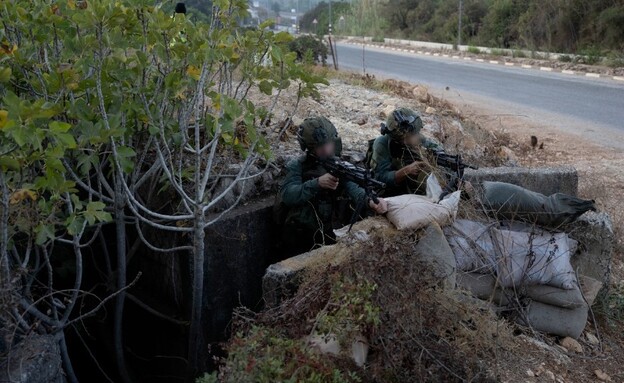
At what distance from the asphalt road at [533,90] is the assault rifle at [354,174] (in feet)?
19.5

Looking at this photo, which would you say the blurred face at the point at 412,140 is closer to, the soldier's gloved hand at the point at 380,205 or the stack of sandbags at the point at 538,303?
the soldier's gloved hand at the point at 380,205

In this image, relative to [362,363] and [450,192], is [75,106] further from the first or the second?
[450,192]

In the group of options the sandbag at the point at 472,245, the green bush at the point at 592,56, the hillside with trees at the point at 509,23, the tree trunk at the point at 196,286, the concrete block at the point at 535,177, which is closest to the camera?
the tree trunk at the point at 196,286

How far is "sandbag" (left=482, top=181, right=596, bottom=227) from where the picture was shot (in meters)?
3.65

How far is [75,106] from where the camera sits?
2.74 metres

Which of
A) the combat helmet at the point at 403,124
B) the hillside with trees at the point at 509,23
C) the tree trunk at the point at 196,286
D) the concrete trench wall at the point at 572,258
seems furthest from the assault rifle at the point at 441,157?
the hillside with trees at the point at 509,23

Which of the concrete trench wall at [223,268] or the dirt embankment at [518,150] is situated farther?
the concrete trench wall at [223,268]

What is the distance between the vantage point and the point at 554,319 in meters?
3.48

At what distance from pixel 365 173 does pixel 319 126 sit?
1.44 feet

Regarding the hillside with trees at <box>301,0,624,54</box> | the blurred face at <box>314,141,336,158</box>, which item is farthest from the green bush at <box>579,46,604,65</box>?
the blurred face at <box>314,141,336,158</box>

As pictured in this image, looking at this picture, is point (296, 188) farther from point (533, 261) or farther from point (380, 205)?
point (533, 261)

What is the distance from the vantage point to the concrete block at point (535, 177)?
14.1 ft

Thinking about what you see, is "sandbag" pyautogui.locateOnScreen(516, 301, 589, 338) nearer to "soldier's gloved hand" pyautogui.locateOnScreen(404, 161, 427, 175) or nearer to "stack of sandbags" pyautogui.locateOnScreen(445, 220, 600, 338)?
"stack of sandbags" pyautogui.locateOnScreen(445, 220, 600, 338)

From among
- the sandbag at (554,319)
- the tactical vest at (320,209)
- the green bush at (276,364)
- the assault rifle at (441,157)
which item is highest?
the assault rifle at (441,157)
